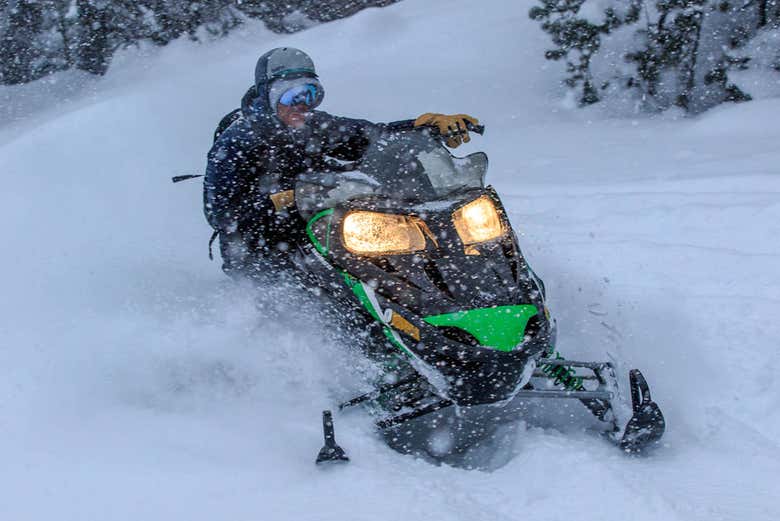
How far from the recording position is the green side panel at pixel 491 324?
2.75 meters

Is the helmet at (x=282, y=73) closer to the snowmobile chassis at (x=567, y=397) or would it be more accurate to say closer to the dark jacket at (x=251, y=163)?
the dark jacket at (x=251, y=163)

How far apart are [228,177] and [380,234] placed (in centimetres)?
108

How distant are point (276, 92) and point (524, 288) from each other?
59.9 inches

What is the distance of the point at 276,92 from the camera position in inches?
141

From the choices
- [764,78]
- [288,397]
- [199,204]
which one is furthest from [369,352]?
[764,78]

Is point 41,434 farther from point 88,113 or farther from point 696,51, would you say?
point 696,51

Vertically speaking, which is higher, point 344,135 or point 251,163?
point 251,163

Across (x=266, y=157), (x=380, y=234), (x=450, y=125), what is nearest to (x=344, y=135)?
(x=266, y=157)

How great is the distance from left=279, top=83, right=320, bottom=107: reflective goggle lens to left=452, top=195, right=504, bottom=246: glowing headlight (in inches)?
40.9

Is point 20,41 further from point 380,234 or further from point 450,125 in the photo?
point 380,234

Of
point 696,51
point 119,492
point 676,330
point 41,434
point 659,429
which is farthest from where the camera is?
point 696,51

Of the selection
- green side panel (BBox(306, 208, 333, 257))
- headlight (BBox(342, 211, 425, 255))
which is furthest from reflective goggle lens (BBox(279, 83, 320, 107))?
headlight (BBox(342, 211, 425, 255))

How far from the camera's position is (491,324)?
277cm

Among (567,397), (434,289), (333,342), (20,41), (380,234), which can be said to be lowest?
(20,41)
